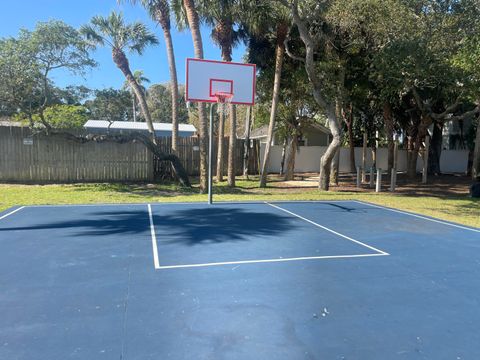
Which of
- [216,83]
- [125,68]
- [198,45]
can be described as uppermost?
[125,68]

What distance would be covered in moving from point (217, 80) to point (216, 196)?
4049 millimetres

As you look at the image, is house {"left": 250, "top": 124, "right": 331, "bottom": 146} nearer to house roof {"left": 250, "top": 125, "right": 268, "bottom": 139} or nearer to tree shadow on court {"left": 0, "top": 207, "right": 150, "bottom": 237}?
house roof {"left": 250, "top": 125, "right": 268, "bottom": 139}

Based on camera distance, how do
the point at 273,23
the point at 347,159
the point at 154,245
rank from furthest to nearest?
the point at 347,159, the point at 273,23, the point at 154,245

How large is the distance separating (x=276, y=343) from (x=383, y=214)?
26.8 feet

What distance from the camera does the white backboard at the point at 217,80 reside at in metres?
11.8

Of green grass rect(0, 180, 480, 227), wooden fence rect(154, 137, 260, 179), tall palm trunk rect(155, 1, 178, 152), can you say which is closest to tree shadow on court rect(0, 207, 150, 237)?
green grass rect(0, 180, 480, 227)

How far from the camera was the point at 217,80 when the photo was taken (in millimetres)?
12180

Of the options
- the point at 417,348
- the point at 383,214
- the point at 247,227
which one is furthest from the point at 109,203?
the point at 417,348

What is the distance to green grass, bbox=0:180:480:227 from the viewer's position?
11.8 metres

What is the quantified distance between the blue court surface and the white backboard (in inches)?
188

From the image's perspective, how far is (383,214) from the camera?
1081 cm

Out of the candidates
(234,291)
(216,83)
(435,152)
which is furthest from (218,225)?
(435,152)

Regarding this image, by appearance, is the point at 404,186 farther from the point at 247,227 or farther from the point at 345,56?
the point at 247,227

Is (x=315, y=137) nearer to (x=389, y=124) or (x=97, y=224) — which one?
(x=389, y=124)
